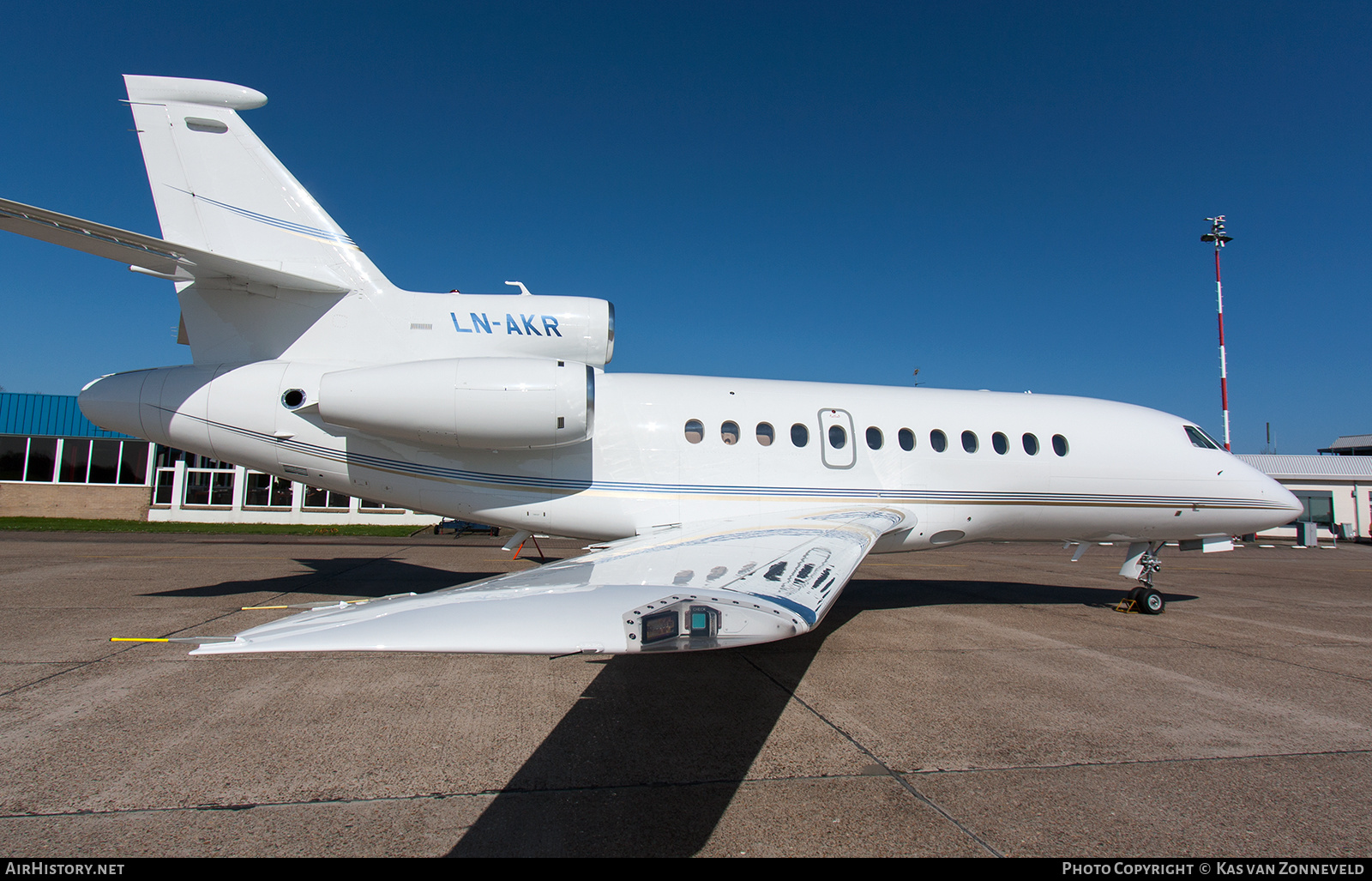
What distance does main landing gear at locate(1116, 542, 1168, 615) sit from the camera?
9.06m

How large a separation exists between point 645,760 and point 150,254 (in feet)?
21.8

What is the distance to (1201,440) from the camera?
383 inches

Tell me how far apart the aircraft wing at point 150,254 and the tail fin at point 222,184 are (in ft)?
0.66

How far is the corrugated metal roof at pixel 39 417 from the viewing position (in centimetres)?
2725

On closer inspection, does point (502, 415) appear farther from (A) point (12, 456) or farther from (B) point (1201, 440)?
(A) point (12, 456)

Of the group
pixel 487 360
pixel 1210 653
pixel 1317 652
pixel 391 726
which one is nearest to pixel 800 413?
pixel 487 360

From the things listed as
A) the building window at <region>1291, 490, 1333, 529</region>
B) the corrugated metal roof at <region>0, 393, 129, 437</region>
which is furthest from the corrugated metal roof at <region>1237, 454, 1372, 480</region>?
the corrugated metal roof at <region>0, 393, 129, 437</region>

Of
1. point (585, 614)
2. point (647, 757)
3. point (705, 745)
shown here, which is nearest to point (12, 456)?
point (647, 757)

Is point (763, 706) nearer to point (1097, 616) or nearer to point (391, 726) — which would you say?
point (391, 726)

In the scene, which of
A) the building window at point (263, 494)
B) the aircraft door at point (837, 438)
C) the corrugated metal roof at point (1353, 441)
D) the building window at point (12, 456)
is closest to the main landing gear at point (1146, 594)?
the aircraft door at point (837, 438)

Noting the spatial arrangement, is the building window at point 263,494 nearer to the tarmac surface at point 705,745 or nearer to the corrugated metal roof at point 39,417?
the corrugated metal roof at point 39,417

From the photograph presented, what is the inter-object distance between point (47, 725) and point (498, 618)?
403 cm

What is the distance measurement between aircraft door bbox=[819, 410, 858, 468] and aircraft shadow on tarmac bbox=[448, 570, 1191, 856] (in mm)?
2387

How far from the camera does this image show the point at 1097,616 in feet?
29.1
